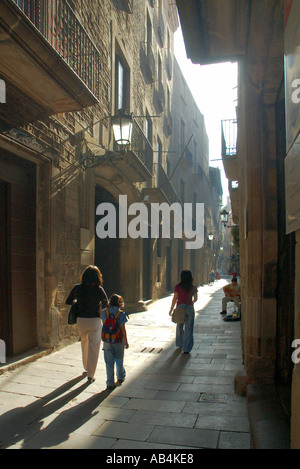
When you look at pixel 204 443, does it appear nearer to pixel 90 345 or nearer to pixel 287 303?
pixel 287 303

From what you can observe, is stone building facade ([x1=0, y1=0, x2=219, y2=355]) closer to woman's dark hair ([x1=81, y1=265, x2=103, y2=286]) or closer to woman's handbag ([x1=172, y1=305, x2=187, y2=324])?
woman's dark hair ([x1=81, y1=265, x2=103, y2=286])

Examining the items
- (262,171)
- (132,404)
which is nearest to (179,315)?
(132,404)

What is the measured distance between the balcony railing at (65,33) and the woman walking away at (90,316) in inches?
117

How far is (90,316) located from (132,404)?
1.24m

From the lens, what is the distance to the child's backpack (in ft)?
15.9

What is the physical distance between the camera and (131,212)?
12.2m

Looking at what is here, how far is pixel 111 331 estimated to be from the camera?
4875 mm

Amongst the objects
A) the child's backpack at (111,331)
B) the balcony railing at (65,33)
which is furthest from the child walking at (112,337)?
the balcony railing at (65,33)

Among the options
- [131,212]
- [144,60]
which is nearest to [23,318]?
[131,212]

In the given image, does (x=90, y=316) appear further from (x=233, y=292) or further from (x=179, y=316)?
(x=233, y=292)

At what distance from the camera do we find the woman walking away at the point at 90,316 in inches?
201

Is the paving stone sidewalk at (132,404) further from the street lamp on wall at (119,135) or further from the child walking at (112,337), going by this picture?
the street lamp on wall at (119,135)

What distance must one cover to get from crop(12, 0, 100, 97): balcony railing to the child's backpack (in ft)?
11.2

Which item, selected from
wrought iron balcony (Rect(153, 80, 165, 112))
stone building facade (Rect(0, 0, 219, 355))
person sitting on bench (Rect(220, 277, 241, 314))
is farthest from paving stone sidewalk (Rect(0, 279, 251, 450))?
wrought iron balcony (Rect(153, 80, 165, 112))
